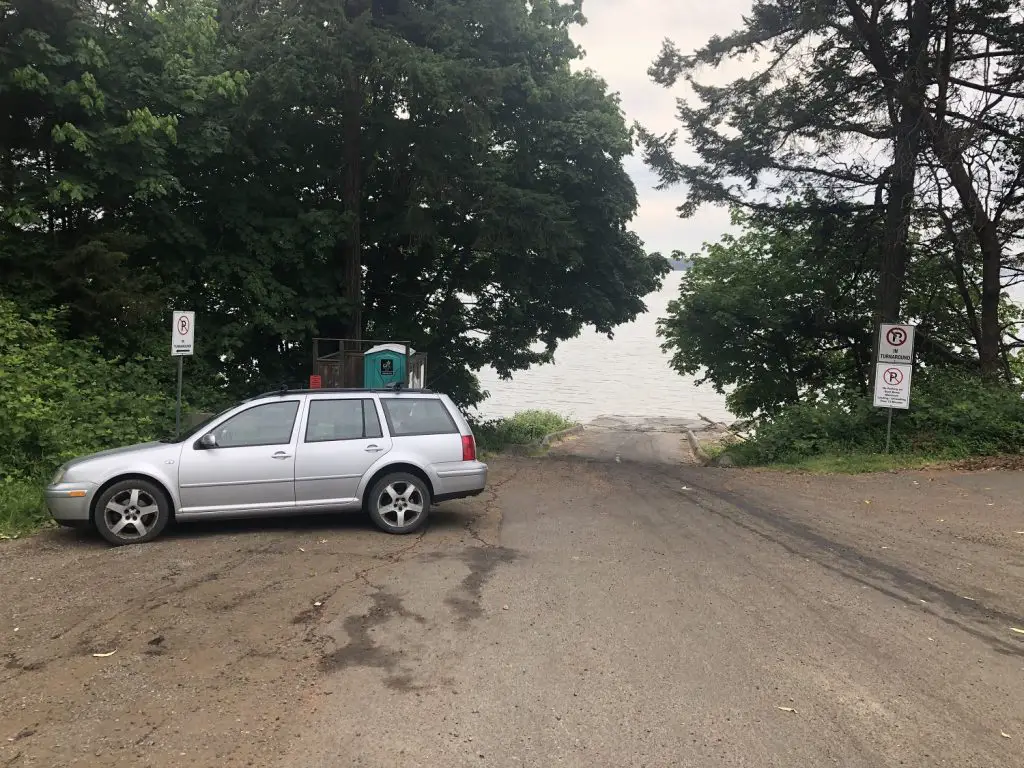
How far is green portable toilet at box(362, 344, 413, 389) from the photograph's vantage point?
15305 millimetres

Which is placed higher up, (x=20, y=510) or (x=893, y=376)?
(x=893, y=376)

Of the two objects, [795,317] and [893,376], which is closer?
[893,376]

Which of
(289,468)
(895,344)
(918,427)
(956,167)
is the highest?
(956,167)

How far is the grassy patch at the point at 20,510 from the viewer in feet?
27.0

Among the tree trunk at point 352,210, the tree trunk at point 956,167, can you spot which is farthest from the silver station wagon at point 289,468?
the tree trunk at point 956,167

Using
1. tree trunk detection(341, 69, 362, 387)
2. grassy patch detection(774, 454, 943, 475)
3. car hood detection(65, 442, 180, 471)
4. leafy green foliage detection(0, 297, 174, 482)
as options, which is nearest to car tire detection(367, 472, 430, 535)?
car hood detection(65, 442, 180, 471)

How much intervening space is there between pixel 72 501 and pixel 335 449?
97.4 inches

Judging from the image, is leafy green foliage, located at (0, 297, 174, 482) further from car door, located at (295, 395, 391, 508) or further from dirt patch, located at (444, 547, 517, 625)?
dirt patch, located at (444, 547, 517, 625)

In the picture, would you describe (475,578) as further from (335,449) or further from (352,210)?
(352,210)

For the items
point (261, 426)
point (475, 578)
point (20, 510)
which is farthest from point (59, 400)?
point (475, 578)

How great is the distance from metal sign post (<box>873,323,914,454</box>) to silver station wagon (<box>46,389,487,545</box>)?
9.64m

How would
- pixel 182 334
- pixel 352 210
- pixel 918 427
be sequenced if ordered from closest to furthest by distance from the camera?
pixel 182 334
pixel 918 427
pixel 352 210

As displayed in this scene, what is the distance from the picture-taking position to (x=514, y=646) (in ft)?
16.6

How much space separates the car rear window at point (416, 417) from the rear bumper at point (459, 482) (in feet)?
1.48
